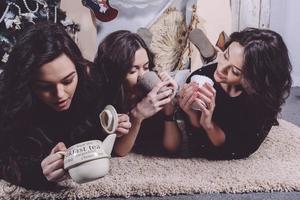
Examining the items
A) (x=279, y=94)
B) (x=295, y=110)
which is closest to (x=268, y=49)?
(x=279, y=94)

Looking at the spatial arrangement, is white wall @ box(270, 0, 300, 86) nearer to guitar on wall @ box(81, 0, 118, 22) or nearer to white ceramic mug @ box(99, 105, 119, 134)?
guitar on wall @ box(81, 0, 118, 22)

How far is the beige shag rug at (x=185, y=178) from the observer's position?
77 centimetres

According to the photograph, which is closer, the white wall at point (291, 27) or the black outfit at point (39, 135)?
the black outfit at point (39, 135)

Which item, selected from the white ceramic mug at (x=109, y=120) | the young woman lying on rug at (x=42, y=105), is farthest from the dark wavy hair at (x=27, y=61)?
the white ceramic mug at (x=109, y=120)

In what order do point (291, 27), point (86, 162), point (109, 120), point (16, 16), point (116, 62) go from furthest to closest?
point (291, 27), point (16, 16), point (116, 62), point (109, 120), point (86, 162)

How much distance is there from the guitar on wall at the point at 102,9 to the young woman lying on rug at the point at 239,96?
34 cm

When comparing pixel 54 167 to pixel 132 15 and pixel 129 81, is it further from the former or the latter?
pixel 132 15

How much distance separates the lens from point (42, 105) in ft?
2.69

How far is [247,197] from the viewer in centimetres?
77

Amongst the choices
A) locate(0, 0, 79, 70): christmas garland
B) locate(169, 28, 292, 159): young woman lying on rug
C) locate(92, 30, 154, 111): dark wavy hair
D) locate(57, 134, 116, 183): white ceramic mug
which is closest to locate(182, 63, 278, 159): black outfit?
locate(169, 28, 292, 159): young woman lying on rug

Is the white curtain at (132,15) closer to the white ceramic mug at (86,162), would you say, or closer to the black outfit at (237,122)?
the black outfit at (237,122)

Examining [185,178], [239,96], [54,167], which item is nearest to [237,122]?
[239,96]

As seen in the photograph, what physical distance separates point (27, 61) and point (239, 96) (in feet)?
1.40

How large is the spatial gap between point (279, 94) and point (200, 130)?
0.59ft
